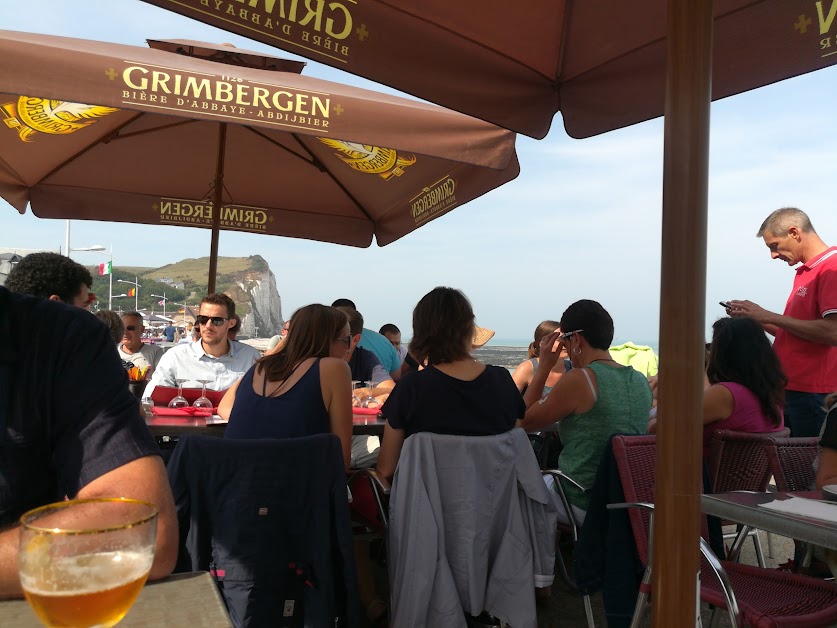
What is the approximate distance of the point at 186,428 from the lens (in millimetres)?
3436

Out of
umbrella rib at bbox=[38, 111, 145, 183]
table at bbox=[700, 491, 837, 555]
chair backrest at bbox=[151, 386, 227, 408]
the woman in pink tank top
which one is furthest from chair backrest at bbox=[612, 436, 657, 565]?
umbrella rib at bbox=[38, 111, 145, 183]

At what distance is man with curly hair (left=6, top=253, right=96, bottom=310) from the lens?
136 inches

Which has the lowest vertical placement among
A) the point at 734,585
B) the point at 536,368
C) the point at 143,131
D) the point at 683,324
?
the point at 734,585

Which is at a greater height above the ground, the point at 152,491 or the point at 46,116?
the point at 46,116

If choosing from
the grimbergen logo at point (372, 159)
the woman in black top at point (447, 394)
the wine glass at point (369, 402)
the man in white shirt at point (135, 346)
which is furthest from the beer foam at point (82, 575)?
the man in white shirt at point (135, 346)

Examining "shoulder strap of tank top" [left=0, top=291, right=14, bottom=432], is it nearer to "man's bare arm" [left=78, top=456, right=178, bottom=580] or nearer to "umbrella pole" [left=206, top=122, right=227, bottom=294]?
"man's bare arm" [left=78, top=456, right=178, bottom=580]

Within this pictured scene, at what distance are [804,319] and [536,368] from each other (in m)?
1.65

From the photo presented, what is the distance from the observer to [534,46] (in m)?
2.85

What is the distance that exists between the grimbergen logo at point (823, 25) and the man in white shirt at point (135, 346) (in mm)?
5716

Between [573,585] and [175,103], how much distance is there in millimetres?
2646

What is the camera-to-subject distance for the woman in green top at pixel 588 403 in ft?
10.9

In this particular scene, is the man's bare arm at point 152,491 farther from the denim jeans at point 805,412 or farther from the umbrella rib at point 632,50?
the denim jeans at point 805,412

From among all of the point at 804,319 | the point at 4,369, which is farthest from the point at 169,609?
the point at 804,319

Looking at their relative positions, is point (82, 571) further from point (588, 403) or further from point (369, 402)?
point (369, 402)
